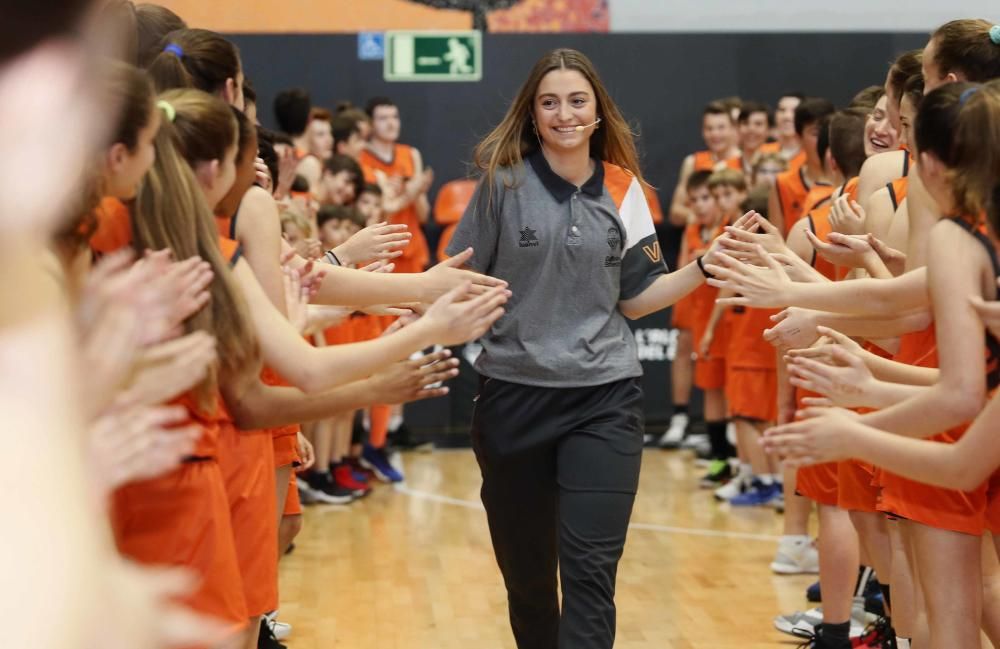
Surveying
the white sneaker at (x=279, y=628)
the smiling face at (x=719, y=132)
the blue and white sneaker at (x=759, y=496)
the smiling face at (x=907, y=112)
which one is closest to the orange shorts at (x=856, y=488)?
the smiling face at (x=907, y=112)

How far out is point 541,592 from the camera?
3.93 m

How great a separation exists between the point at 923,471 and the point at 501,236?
164 centimetres

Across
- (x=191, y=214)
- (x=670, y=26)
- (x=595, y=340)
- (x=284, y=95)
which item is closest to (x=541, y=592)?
(x=595, y=340)

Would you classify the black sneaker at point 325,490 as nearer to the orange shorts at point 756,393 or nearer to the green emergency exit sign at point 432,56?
the orange shorts at point 756,393

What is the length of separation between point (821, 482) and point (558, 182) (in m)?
1.52

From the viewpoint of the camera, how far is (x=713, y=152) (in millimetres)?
9891

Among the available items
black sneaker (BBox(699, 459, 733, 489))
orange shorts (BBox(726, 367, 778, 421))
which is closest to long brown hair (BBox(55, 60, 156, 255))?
orange shorts (BBox(726, 367, 778, 421))

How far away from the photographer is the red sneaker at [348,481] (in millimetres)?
8062

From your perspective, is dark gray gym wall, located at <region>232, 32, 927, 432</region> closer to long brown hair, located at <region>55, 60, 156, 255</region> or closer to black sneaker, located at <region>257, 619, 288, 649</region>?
black sneaker, located at <region>257, 619, 288, 649</region>

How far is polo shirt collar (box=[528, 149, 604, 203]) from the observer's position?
12.9ft

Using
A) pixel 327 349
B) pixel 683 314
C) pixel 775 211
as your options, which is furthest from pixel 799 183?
pixel 327 349

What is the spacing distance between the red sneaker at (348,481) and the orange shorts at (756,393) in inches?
92.0

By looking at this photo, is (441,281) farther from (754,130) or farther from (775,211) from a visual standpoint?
(754,130)

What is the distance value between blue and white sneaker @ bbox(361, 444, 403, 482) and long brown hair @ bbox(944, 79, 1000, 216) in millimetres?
6185
